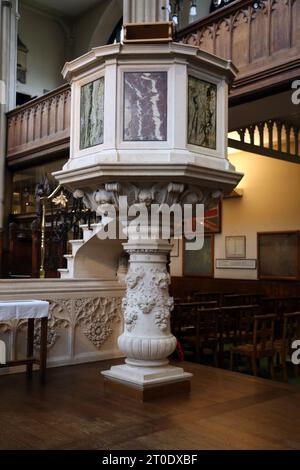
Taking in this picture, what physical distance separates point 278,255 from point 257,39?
4797 millimetres

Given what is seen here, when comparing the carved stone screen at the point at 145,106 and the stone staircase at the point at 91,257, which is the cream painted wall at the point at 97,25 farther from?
the carved stone screen at the point at 145,106

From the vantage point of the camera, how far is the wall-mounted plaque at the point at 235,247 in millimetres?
10422

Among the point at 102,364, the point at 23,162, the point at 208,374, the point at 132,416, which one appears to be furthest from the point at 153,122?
the point at 23,162

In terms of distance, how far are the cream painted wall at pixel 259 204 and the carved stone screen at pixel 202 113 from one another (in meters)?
6.40

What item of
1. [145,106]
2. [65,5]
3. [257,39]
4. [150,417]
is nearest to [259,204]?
[257,39]

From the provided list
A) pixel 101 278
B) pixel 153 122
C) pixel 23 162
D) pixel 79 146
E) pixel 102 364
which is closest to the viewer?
pixel 153 122

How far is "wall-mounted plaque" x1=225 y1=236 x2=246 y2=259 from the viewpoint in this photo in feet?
34.2

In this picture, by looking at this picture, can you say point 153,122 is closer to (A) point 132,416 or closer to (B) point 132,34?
(B) point 132,34

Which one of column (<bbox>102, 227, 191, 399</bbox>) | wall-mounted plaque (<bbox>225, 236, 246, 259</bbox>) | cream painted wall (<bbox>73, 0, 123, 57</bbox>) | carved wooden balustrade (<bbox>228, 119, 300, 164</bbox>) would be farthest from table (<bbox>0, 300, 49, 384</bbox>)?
cream painted wall (<bbox>73, 0, 123, 57</bbox>)

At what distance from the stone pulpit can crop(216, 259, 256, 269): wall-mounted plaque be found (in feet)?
22.0

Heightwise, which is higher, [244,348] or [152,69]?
[152,69]

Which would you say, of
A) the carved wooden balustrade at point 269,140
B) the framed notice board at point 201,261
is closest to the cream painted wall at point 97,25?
the framed notice board at point 201,261
